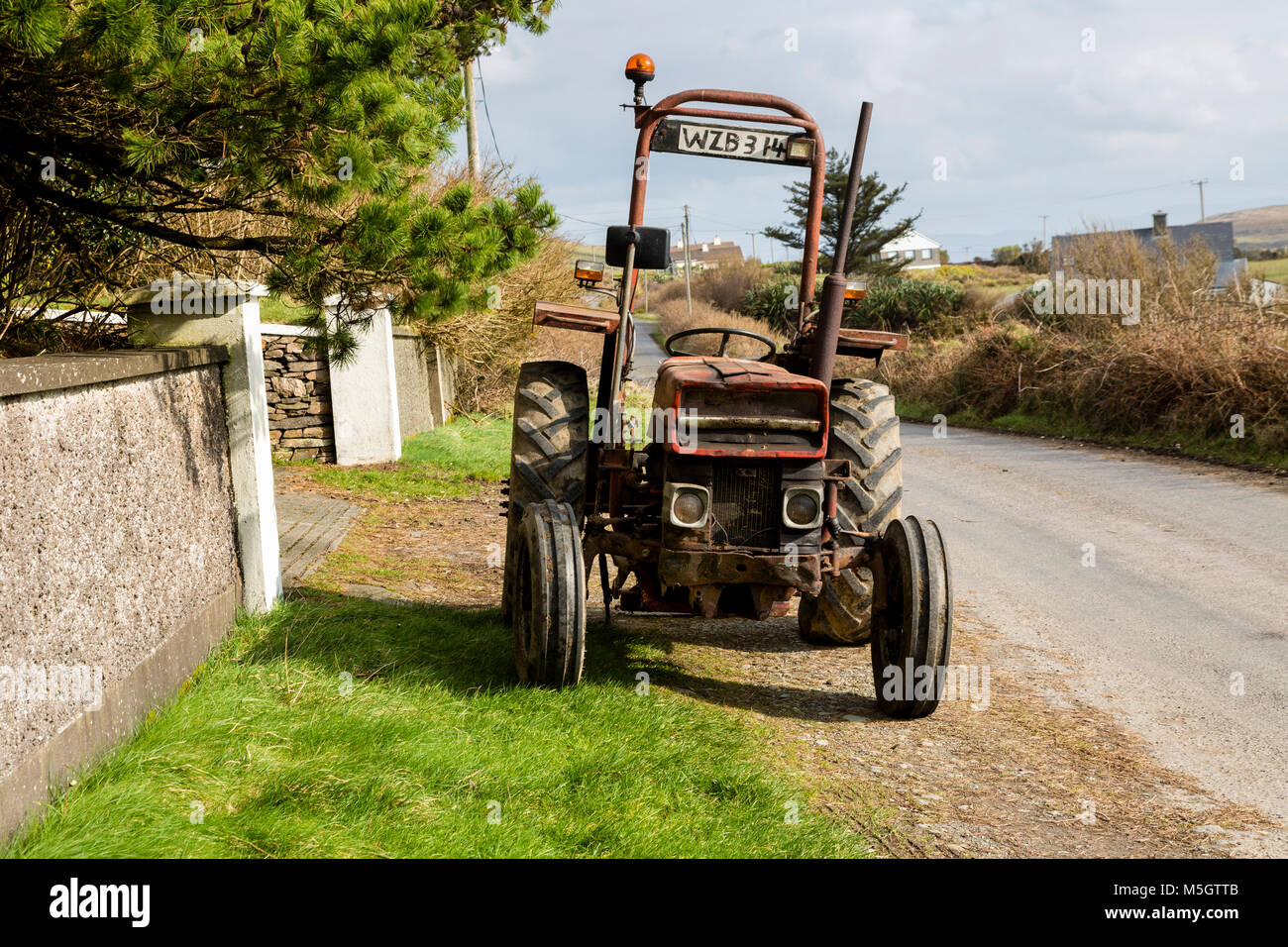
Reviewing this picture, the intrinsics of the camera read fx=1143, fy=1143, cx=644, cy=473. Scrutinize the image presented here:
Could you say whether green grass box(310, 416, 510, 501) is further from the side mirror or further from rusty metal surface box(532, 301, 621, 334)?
the side mirror

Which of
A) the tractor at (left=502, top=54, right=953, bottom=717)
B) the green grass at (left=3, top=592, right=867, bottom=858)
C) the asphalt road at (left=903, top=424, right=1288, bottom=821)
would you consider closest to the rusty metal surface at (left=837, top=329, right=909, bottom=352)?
the tractor at (left=502, top=54, right=953, bottom=717)

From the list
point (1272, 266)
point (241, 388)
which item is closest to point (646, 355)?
point (241, 388)

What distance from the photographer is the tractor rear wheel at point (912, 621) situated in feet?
16.6

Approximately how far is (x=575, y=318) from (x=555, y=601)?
199 cm

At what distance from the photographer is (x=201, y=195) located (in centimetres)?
562

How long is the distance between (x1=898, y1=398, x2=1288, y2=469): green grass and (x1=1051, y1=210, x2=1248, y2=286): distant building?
117 inches

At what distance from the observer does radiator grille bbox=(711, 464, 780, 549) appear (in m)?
5.41

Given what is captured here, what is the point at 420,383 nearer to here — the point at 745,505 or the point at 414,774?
the point at 745,505

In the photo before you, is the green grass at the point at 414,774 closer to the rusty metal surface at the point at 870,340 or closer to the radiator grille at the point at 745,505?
the radiator grille at the point at 745,505

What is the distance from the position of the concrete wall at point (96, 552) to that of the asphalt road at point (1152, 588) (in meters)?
4.23

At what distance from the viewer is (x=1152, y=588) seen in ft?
25.9

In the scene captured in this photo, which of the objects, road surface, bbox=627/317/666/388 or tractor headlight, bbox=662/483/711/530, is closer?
tractor headlight, bbox=662/483/711/530

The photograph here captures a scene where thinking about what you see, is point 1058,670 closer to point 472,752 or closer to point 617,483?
point 617,483
